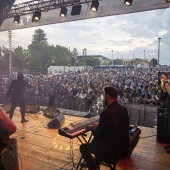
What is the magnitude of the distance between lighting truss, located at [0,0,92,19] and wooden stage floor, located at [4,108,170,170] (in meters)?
3.53

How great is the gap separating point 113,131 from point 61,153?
185 cm

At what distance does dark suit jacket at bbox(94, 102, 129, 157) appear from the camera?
7.75 ft

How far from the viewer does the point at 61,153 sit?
3.88 meters

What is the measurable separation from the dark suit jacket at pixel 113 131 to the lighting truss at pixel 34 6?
4118 mm

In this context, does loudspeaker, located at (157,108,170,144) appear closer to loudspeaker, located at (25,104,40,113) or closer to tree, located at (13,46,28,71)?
loudspeaker, located at (25,104,40,113)

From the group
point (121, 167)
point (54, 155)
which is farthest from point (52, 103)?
point (121, 167)

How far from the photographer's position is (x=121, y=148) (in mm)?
2447

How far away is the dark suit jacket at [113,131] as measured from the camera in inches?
93.0

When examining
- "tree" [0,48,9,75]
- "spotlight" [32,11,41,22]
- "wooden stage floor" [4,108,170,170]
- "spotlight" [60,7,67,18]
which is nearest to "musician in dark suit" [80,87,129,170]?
"wooden stage floor" [4,108,170,170]

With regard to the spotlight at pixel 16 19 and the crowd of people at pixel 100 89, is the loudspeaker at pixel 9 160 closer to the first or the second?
the spotlight at pixel 16 19

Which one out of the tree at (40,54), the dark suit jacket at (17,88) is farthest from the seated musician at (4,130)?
the tree at (40,54)

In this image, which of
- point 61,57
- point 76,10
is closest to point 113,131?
point 76,10

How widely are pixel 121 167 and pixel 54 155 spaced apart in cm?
124

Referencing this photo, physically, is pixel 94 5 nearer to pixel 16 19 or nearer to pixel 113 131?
pixel 16 19
